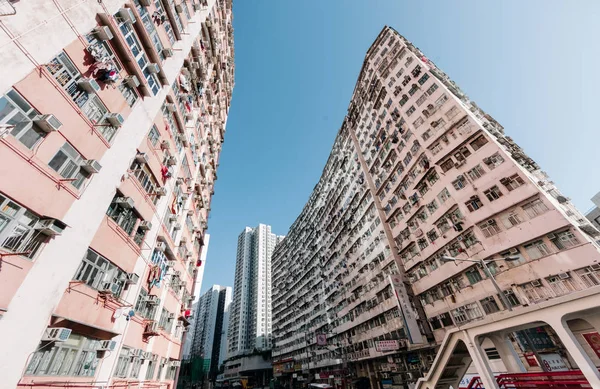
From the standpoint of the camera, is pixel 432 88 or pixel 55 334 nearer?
pixel 55 334

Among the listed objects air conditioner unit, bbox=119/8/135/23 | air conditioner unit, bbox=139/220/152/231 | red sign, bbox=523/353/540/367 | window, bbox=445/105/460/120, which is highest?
window, bbox=445/105/460/120

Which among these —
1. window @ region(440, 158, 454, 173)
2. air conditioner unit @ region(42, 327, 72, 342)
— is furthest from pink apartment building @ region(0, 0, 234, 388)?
window @ region(440, 158, 454, 173)

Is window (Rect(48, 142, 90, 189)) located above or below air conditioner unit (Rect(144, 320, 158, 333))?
above

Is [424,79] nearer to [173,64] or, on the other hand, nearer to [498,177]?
[498,177]

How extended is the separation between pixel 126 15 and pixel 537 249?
29595mm

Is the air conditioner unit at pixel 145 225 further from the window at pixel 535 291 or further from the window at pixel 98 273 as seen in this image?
the window at pixel 535 291

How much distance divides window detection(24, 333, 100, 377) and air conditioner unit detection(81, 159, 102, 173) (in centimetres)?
636

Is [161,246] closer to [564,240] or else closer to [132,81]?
[132,81]

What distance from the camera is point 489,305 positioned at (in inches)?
767

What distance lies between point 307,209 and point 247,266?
2482 inches

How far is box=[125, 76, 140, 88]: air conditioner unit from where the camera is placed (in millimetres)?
13371

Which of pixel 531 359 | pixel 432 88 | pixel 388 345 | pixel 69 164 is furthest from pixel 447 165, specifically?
pixel 69 164

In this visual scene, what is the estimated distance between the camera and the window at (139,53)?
13.8 metres

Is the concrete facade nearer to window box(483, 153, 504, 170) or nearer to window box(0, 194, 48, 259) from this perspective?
window box(483, 153, 504, 170)
